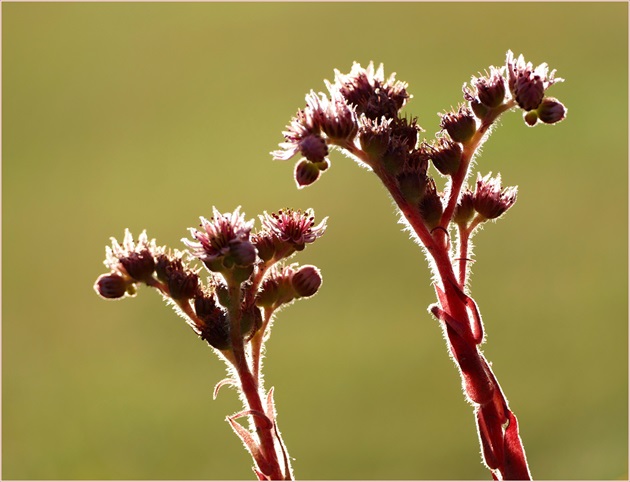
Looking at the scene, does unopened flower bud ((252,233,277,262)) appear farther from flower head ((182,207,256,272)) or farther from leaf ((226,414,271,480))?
leaf ((226,414,271,480))

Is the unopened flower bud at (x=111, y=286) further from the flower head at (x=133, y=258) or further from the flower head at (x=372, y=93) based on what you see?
the flower head at (x=372, y=93)

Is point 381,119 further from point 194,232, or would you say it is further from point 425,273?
point 425,273

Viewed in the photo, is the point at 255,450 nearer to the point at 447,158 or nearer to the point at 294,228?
the point at 294,228

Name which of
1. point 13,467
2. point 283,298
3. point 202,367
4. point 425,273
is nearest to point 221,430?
point 202,367

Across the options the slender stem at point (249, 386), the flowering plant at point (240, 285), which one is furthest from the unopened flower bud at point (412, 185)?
the slender stem at point (249, 386)

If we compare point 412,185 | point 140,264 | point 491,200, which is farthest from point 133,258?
point 491,200

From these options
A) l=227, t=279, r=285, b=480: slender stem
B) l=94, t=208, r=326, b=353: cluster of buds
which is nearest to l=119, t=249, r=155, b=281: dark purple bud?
l=94, t=208, r=326, b=353: cluster of buds
